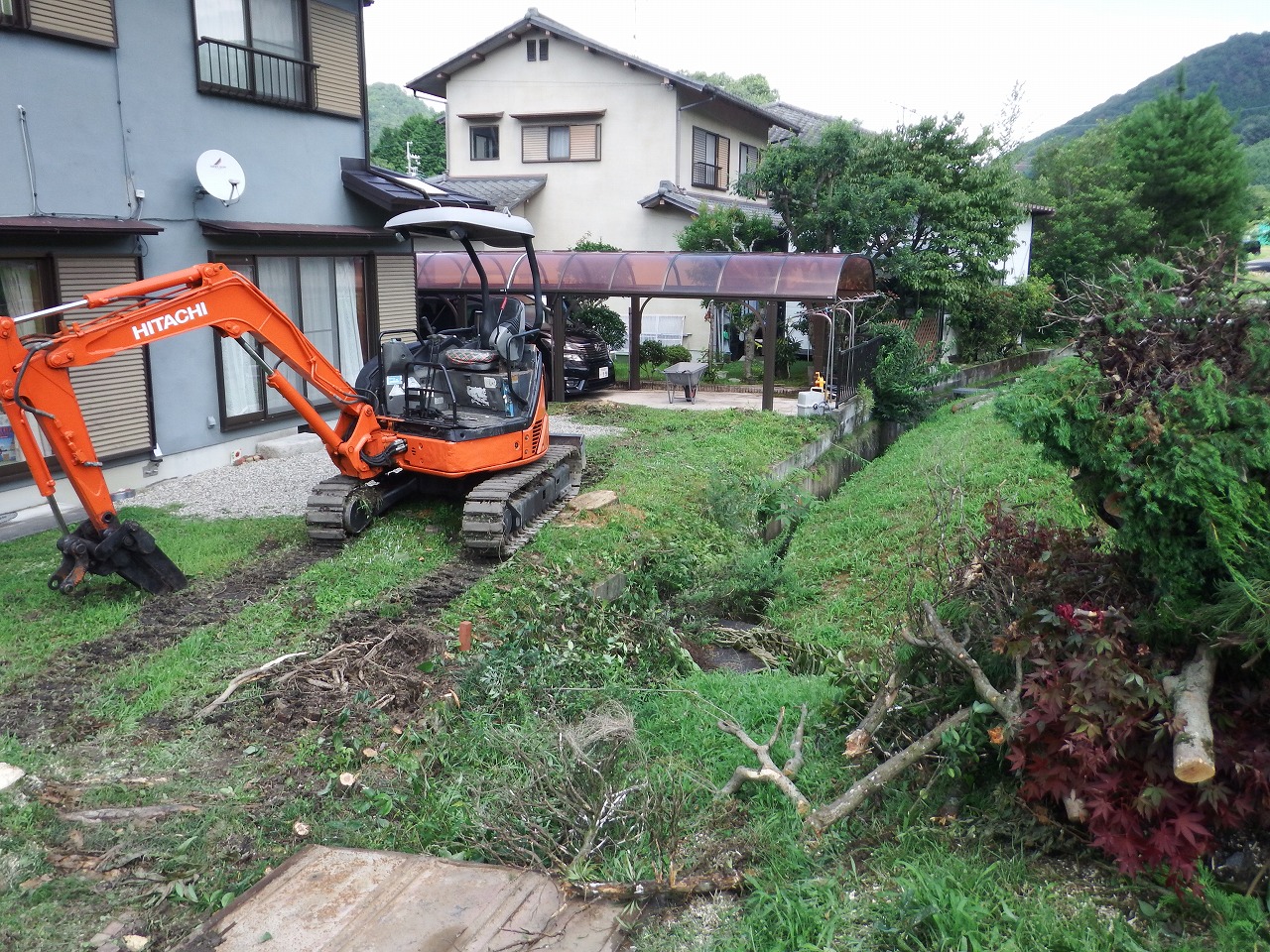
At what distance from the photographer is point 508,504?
29.8 ft

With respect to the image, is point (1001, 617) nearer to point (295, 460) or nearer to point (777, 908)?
point (777, 908)

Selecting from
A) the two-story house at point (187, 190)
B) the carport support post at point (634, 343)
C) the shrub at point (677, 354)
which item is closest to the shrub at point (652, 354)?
the shrub at point (677, 354)

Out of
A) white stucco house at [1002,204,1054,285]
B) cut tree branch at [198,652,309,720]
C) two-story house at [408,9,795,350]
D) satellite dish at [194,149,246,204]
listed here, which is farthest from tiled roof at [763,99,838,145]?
cut tree branch at [198,652,309,720]

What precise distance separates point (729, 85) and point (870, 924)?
207 ft

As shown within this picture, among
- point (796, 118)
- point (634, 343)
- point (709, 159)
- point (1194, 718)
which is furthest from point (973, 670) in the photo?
point (796, 118)

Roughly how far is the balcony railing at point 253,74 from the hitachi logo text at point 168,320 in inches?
210

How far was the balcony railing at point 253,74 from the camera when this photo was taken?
11781 millimetres

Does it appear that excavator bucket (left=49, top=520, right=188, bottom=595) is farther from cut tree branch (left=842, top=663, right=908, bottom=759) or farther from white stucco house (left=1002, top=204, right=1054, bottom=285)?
white stucco house (left=1002, top=204, right=1054, bottom=285)

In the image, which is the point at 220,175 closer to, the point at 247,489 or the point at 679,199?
the point at 247,489

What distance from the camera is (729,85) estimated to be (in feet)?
202

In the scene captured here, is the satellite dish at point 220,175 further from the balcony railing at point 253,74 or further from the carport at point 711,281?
the carport at point 711,281

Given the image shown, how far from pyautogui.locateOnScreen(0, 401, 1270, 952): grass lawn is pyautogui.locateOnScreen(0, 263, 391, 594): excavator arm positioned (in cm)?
37

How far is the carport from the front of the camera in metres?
16.4

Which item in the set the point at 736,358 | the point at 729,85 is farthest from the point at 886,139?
the point at 729,85
